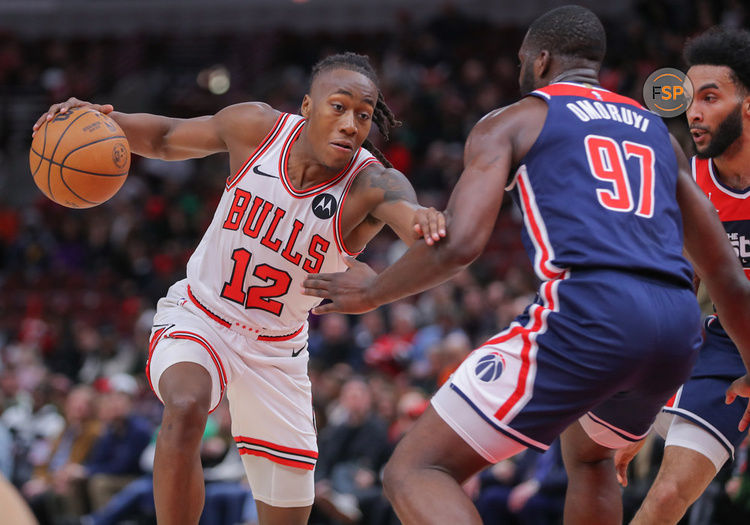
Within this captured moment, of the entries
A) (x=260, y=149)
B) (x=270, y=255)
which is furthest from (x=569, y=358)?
(x=260, y=149)

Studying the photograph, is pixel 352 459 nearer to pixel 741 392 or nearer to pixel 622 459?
pixel 622 459

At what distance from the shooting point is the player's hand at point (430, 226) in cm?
367

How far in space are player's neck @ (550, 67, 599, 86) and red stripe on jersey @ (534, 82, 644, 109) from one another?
7 centimetres

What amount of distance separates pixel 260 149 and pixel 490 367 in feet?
7.53

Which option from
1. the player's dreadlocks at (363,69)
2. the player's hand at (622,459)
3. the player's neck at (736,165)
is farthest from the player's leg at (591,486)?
the player's dreadlocks at (363,69)

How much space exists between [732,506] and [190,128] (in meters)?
5.00

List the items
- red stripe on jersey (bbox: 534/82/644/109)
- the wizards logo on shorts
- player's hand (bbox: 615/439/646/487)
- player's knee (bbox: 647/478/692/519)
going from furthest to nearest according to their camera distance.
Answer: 1. player's hand (bbox: 615/439/646/487)
2. player's knee (bbox: 647/478/692/519)
3. red stripe on jersey (bbox: 534/82/644/109)
4. the wizards logo on shorts

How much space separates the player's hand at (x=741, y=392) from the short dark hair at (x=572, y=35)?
168cm

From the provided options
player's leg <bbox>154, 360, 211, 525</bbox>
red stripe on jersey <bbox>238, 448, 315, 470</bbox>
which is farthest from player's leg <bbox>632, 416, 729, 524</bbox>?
player's leg <bbox>154, 360, 211, 525</bbox>

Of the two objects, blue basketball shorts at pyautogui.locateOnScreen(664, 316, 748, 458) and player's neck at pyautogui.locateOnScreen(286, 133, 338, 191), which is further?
player's neck at pyautogui.locateOnScreen(286, 133, 338, 191)

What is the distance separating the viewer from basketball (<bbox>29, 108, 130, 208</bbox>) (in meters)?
5.31

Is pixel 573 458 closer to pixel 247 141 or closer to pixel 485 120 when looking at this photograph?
pixel 485 120

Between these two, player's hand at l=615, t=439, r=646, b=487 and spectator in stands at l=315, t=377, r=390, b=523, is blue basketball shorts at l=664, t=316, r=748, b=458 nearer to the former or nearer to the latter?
player's hand at l=615, t=439, r=646, b=487

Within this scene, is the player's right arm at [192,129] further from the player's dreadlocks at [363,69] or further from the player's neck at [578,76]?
the player's neck at [578,76]
